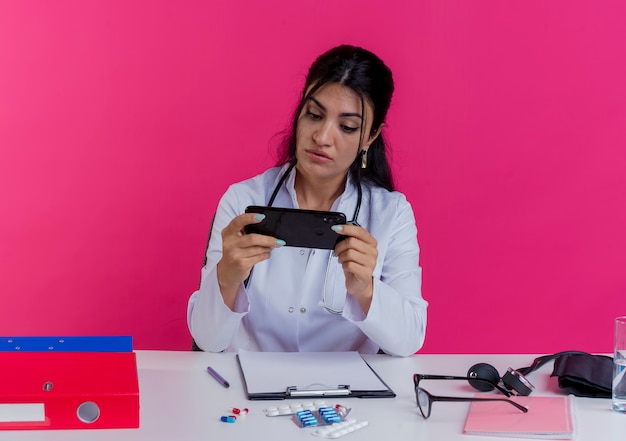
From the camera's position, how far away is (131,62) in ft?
10.5

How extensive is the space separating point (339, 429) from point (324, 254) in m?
0.87

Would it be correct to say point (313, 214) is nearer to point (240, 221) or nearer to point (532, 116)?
point (240, 221)

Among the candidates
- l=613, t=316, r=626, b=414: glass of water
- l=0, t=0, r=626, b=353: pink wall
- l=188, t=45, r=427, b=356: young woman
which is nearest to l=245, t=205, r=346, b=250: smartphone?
l=188, t=45, r=427, b=356: young woman

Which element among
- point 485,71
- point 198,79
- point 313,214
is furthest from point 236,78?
point 313,214

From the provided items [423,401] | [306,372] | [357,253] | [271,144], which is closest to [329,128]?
[357,253]

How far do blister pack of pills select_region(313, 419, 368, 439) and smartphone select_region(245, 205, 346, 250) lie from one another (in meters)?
0.48

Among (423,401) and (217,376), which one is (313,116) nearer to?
(217,376)

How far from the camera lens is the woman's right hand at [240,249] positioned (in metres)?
1.95

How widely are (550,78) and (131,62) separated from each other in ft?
5.27

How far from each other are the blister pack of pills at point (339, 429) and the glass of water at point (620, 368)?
0.53 m

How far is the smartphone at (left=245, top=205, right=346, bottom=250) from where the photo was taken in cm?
189

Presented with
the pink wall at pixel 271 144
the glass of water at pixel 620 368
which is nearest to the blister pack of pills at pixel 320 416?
the glass of water at pixel 620 368

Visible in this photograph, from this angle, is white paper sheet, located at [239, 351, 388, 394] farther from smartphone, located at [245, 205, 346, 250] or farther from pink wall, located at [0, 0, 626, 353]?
pink wall, located at [0, 0, 626, 353]

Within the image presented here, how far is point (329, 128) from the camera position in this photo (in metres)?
2.30
